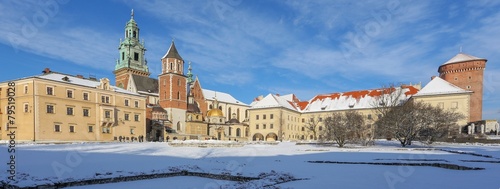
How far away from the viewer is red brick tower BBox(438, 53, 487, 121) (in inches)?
3108

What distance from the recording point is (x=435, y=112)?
1871 inches

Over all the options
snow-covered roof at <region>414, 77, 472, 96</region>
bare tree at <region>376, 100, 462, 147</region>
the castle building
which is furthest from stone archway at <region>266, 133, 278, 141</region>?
bare tree at <region>376, 100, 462, 147</region>

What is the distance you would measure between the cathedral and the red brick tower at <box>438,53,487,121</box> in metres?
59.9

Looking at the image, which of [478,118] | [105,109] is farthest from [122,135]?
[478,118]

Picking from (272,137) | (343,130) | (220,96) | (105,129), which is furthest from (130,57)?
(343,130)

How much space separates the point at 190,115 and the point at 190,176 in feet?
221

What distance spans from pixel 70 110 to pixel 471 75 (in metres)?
94.3

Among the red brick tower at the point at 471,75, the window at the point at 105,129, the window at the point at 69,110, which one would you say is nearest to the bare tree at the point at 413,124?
the red brick tower at the point at 471,75

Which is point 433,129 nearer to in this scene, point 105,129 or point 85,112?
point 105,129

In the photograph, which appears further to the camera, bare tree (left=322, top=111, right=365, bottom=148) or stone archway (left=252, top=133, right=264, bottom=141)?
stone archway (left=252, top=133, right=264, bottom=141)

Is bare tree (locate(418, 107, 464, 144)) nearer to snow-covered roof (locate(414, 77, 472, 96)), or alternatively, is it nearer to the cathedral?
snow-covered roof (locate(414, 77, 472, 96))

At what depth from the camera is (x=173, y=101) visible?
76312 millimetres

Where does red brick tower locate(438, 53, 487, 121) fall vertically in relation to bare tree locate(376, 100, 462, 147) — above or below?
above

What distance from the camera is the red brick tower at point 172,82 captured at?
251 ft
